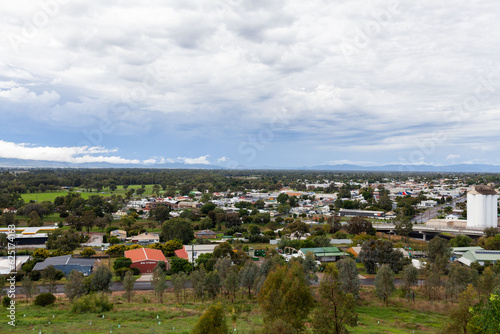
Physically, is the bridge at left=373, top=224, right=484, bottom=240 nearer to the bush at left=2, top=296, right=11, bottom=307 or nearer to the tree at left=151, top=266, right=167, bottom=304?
the tree at left=151, top=266, right=167, bottom=304

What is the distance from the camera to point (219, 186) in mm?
126250

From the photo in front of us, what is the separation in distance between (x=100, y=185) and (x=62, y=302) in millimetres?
94589

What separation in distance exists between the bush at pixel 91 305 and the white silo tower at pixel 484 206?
56.5 meters

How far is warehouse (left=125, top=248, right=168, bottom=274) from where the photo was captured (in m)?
33.3

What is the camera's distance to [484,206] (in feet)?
179

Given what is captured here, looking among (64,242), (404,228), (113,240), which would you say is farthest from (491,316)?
A: (404,228)

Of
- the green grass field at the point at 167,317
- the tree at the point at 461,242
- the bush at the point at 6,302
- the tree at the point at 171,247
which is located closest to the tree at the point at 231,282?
the green grass field at the point at 167,317

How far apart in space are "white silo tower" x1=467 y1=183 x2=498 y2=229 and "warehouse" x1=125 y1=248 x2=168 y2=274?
4953cm

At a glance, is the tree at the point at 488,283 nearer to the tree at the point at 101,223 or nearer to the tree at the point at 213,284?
the tree at the point at 213,284

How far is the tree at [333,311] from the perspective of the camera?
12.8 m

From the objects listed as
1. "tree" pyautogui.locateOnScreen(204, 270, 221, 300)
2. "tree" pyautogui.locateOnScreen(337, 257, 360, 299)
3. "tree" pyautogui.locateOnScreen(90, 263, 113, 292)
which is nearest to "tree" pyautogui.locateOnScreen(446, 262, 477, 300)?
"tree" pyautogui.locateOnScreen(337, 257, 360, 299)

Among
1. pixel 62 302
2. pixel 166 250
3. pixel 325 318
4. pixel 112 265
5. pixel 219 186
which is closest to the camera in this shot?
pixel 325 318

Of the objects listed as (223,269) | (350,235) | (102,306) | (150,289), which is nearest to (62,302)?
(102,306)

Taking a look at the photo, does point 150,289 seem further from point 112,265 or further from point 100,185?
point 100,185
